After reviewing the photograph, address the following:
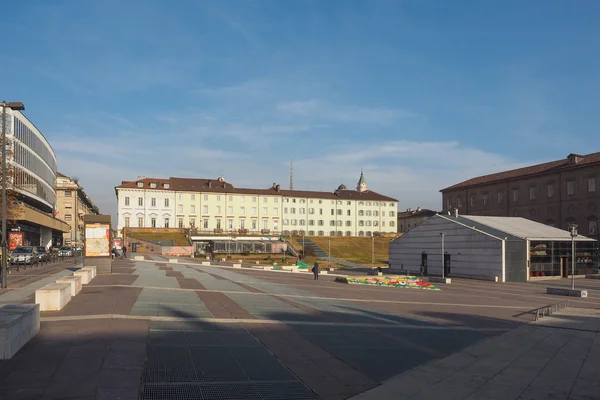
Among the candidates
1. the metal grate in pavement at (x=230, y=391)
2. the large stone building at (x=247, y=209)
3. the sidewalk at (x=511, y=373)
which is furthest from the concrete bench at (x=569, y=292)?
the large stone building at (x=247, y=209)

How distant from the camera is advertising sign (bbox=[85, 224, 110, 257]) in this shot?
30.5 m

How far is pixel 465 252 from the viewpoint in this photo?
52.6 meters

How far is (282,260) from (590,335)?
6721cm

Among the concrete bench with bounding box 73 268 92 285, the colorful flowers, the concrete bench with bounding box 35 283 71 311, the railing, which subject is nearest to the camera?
the concrete bench with bounding box 35 283 71 311

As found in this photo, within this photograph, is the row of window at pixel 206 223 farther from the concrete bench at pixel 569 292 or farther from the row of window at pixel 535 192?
the concrete bench at pixel 569 292

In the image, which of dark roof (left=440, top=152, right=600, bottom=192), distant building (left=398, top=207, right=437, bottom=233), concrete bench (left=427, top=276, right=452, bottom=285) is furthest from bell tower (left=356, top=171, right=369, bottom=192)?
concrete bench (left=427, top=276, right=452, bottom=285)

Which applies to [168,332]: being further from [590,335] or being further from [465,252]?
[465,252]

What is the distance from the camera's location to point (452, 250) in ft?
180

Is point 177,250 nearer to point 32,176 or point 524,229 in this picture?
point 32,176

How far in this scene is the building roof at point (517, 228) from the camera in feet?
169

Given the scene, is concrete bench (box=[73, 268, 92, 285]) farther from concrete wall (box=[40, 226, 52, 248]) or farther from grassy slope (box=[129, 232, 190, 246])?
concrete wall (box=[40, 226, 52, 248])

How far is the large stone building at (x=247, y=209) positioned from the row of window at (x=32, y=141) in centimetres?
1639

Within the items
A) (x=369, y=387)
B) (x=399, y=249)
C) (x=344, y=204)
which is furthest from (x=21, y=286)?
(x=344, y=204)

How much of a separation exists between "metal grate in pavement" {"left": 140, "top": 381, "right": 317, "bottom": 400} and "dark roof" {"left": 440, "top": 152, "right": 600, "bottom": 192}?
74.4m
